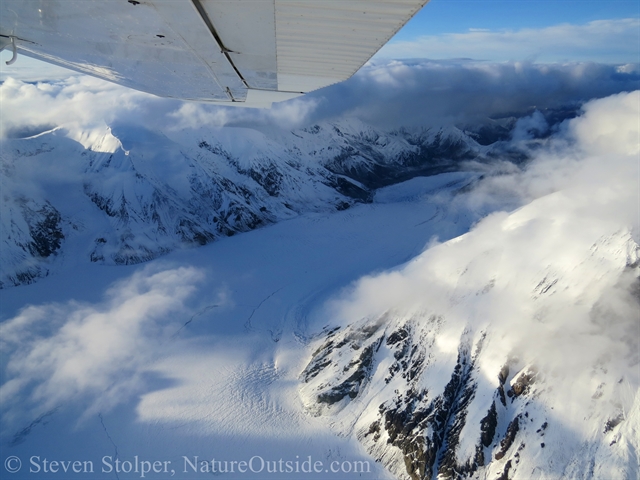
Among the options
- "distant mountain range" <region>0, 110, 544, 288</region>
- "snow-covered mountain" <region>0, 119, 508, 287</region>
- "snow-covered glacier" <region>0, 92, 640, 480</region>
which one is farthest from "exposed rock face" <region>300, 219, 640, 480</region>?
"snow-covered mountain" <region>0, 119, 508, 287</region>

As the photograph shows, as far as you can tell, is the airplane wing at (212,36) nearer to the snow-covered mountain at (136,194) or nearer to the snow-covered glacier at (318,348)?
the snow-covered glacier at (318,348)

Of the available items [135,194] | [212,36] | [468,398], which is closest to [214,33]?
[212,36]

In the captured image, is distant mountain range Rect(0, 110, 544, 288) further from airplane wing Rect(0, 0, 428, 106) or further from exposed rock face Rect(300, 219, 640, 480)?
airplane wing Rect(0, 0, 428, 106)

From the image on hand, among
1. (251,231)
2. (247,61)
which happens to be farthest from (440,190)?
(247,61)

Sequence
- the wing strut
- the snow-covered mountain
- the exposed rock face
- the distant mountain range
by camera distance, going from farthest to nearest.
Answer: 1. the snow-covered mountain
2. the distant mountain range
3. the exposed rock face
4. the wing strut

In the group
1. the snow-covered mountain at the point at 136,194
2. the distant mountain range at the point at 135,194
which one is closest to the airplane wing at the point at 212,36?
the snow-covered mountain at the point at 136,194

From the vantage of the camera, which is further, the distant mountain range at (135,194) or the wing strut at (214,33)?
the distant mountain range at (135,194)

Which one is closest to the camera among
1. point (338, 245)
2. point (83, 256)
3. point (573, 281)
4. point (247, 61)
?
point (247, 61)

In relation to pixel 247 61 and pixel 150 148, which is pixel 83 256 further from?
pixel 247 61

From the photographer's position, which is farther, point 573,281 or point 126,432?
point 573,281
